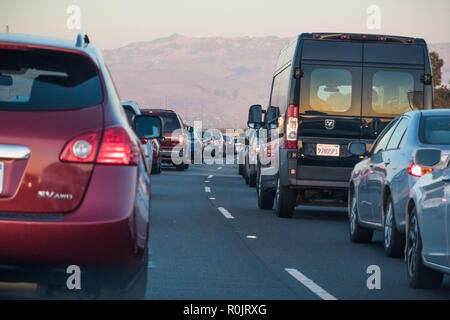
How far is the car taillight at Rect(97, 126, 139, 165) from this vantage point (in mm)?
6387

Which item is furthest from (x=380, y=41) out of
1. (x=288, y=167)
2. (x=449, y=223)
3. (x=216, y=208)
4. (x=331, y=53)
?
(x=449, y=223)

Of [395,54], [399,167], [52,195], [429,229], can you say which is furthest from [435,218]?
[395,54]

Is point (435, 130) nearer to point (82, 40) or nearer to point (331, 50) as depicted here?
point (331, 50)

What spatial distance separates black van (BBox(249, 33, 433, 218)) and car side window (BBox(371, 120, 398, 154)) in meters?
3.34

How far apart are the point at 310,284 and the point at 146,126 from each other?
2525mm

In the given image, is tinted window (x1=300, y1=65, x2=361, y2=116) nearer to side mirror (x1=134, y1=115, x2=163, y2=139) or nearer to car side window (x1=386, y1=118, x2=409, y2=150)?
car side window (x1=386, y1=118, x2=409, y2=150)

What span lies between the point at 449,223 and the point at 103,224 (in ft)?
11.9

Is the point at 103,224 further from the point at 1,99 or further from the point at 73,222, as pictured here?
the point at 1,99

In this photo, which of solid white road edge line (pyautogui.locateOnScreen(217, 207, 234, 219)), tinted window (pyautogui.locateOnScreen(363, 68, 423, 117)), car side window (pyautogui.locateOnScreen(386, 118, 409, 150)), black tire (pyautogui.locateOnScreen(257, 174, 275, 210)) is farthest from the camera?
black tire (pyautogui.locateOnScreen(257, 174, 275, 210))

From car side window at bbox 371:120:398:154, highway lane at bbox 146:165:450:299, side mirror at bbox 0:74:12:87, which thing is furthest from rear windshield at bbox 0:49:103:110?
car side window at bbox 371:120:398:154

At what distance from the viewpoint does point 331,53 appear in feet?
57.9

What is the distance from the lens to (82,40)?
280 inches

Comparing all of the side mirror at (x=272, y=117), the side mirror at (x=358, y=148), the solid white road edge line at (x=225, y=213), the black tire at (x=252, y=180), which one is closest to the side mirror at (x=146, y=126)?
the side mirror at (x=358, y=148)

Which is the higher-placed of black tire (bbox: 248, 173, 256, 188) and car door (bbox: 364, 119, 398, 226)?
car door (bbox: 364, 119, 398, 226)
